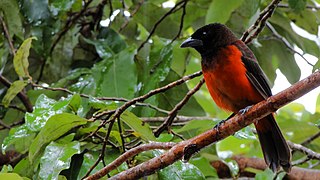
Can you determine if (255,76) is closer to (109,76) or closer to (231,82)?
(231,82)

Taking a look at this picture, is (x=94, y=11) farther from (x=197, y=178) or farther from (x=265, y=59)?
(x=197, y=178)

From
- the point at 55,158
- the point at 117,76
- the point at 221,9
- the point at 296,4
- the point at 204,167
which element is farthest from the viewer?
the point at 221,9

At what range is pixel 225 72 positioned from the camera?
10.3 feet

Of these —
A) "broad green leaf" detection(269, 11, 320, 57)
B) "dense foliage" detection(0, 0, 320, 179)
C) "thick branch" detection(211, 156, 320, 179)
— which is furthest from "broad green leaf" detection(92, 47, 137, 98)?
"broad green leaf" detection(269, 11, 320, 57)

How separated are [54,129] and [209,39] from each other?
4.07 feet

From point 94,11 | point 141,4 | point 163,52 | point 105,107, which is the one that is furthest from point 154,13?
point 105,107

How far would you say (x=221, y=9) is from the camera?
3.87 metres

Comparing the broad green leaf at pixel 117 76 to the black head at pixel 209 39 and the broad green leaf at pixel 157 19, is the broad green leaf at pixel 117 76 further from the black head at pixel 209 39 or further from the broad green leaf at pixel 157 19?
the broad green leaf at pixel 157 19

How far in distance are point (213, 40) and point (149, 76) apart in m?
0.48

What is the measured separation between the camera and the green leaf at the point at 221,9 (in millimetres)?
3859

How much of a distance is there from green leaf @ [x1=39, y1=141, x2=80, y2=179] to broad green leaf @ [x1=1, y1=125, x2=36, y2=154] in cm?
25

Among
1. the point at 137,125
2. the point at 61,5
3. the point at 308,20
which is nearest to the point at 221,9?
the point at 308,20

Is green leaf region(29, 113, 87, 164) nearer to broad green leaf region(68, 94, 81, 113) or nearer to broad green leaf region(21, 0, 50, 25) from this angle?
broad green leaf region(68, 94, 81, 113)

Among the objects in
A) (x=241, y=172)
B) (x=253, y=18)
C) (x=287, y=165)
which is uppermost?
(x=253, y=18)
